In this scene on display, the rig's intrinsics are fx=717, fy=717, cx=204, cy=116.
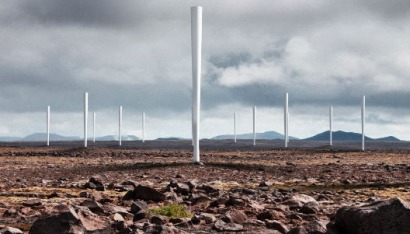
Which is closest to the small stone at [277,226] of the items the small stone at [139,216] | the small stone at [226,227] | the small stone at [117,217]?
the small stone at [226,227]

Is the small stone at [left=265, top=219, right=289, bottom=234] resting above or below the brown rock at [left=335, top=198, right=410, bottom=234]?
below

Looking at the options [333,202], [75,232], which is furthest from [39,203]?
[333,202]

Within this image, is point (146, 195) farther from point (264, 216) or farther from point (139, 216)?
point (264, 216)

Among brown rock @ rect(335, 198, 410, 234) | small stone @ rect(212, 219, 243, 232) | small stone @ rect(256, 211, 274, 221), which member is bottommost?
small stone @ rect(212, 219, 243, 232)

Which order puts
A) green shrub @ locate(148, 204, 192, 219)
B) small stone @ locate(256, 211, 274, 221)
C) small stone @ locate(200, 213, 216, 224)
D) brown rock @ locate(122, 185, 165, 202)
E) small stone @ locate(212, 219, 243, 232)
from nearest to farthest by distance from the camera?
small stone @ locate(212, 219, 243, 232) → small stone @ locate(200, 213, 216, 224) → small stone @ locate(256, 211, 274, 221) → green shrub @ locate(148, 204, 192, 219) → brown rock @ locate(122, 185, 165, 202)

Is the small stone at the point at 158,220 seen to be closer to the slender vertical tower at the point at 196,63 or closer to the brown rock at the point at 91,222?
the brown rock at the point at 91,222

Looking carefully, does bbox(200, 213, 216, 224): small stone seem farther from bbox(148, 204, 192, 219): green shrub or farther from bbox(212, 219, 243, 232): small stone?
bbox(148, 204, 192, 219): green shrub

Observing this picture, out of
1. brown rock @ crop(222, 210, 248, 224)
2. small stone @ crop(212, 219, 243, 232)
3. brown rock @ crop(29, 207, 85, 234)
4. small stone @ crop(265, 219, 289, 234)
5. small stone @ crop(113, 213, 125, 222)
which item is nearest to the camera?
brown rock @ crop(29, 207, 85, 234)

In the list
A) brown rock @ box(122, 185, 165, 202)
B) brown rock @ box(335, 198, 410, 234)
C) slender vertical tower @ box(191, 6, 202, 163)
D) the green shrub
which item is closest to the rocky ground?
brown rock @ box(122, 185, 165, 202)

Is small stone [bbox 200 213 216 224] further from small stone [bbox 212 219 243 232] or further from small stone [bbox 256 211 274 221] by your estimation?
small stone [bbox 256 211 274 221]

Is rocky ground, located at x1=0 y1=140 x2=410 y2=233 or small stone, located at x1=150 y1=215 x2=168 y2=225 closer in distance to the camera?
rocky ground, located at x1=0 y1=140 x2=410 y2=233

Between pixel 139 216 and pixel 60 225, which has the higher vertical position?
pixel 60 225

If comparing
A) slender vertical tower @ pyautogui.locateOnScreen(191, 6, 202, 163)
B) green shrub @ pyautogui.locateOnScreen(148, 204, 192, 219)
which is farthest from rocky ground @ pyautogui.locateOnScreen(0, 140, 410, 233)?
slender vertical tower @ pyautogui.locateOnScreen(191, 6, 202, 163)

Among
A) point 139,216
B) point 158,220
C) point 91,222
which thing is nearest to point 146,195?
point 139,216
